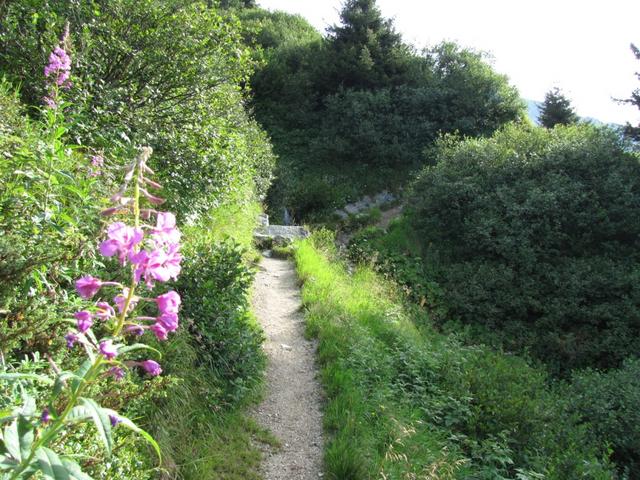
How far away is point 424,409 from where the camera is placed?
5.02 metres

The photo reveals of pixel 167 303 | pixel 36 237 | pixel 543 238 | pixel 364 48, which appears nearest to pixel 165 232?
pixel 167 303

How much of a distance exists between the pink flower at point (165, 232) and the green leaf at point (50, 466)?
28.8 inches

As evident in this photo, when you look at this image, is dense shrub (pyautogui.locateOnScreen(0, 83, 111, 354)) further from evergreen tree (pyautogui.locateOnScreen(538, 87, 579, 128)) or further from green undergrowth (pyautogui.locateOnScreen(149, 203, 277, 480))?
evergreen tree (pyautogui.locateOnScreen(538, 87, 579, 128))

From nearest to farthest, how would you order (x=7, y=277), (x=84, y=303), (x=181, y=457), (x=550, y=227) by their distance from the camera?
(x=7, y=277) < (x=84, y=303) < (x=181, y=457) < (x=550, y=227)

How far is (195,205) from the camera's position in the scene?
20.8 ft

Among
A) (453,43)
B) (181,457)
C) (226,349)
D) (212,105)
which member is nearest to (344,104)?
(453,43)

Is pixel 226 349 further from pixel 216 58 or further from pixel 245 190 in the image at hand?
pixel 245 190

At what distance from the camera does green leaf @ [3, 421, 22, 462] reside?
1.51 m

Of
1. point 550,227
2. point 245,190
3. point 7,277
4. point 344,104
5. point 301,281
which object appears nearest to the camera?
point 7,277

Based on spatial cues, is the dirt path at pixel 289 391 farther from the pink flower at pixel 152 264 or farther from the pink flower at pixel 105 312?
the pink flower at pixel 152 264

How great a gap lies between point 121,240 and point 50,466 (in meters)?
0.71

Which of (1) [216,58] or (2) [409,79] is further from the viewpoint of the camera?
(2) [409,79]

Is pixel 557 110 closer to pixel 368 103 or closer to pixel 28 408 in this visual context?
pixel 368 103

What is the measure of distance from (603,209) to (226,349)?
31.0 ft
